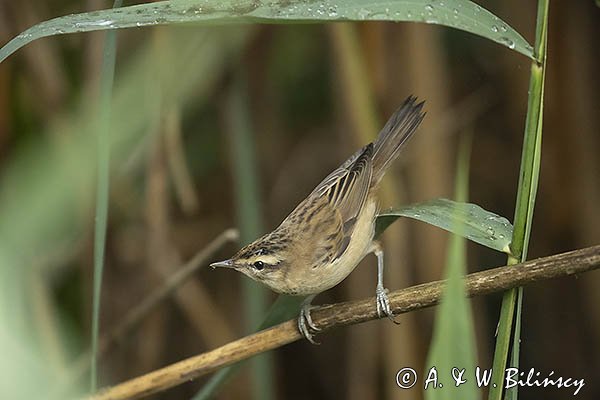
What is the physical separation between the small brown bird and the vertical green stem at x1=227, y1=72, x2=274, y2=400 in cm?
48

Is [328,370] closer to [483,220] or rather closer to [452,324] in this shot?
[483,220]

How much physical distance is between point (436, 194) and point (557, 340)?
1110 millimetres

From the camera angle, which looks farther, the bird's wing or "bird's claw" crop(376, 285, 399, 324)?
the bird's wing

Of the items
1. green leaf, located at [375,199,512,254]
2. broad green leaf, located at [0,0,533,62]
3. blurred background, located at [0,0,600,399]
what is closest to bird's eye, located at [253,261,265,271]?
green leaf, located at [375,199,512,254]

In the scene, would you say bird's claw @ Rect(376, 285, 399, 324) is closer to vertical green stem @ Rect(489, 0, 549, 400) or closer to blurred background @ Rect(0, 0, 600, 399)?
vertical green stem @ Rect(489, 0, 549, 400)

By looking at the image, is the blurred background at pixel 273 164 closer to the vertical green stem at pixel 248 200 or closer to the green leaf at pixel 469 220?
the vertical green stem at pixel 248 200

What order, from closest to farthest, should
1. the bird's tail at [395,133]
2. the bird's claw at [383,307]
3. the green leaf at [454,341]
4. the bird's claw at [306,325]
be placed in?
1. the green leaf at [454,341]
2. the bird's claw at [383,307]
3. the bird's claw at [306,325]
4. the bird's tail at [395,133]

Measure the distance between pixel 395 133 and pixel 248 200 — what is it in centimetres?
69

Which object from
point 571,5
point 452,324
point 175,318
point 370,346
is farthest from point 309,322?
point 175,318

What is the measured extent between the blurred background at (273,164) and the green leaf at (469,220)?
3.63ft

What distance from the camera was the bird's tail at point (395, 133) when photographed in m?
2.40

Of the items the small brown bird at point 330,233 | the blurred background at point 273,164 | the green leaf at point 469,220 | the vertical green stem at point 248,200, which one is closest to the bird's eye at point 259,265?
the small brown bird at point 330,233

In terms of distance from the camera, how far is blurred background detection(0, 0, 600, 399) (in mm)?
2990

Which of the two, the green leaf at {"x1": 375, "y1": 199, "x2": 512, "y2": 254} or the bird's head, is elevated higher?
the bird's head
